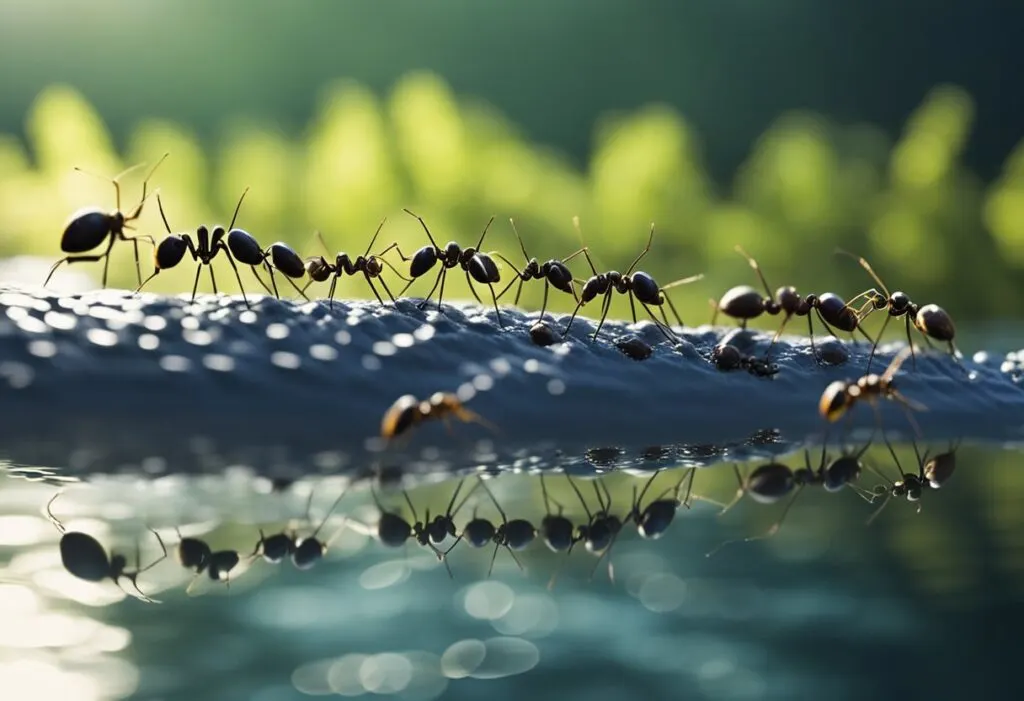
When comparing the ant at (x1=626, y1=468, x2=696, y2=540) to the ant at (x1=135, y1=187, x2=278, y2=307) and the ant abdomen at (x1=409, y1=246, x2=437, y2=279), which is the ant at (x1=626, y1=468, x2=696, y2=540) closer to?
the ant at (x1=135, y1=187, x2=278, y2=307)

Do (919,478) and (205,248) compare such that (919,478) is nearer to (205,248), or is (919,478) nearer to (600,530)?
(600,530)

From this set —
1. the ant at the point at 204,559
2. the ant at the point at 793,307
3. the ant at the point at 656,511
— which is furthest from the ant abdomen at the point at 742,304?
the ant at the point at 204,559

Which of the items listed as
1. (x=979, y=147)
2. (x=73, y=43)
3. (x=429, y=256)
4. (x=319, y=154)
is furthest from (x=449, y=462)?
(x=73, y=43)

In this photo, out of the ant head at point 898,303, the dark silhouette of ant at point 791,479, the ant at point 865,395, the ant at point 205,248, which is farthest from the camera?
the ant head at point 898,303

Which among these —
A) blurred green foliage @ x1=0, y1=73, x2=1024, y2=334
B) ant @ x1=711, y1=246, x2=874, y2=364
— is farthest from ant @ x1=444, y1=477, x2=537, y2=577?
blurred green foliage @ x1=0, y1=73, x2=1024, y2=334

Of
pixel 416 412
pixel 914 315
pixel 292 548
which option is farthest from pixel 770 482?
pixel 914 315

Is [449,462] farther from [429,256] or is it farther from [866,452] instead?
[429,256]

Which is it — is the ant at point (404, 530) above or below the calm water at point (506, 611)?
above

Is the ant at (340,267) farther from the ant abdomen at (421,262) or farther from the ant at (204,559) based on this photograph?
the ant at (204,559)
